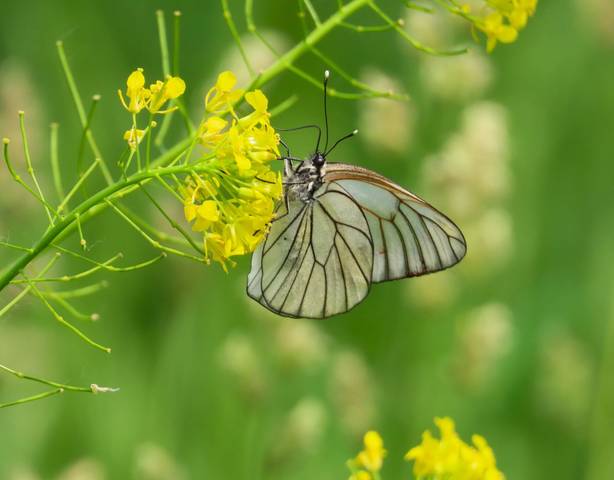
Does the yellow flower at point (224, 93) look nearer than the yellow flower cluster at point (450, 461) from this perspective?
Yes

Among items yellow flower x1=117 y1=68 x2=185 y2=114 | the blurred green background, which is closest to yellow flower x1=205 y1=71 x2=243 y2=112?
yellow flower x1=117 y1=68 x2=185 y2=114

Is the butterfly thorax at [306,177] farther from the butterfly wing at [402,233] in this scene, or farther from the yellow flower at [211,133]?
the yellow flower at [211,133]

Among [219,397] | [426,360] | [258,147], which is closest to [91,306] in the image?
[219,397]

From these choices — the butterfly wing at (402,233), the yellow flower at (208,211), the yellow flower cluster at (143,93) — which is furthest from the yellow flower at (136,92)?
the butterfly wing at (402,233)

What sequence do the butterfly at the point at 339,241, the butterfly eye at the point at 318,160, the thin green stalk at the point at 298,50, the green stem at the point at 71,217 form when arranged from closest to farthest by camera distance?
the green stem at the point at 71,217 → the thin green stalk at the point at 298,50 → the butterfly eye at the point at 318,160 → the butterfly at the point at 339,241

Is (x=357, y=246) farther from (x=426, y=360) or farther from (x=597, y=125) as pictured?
(x=597, y=125)

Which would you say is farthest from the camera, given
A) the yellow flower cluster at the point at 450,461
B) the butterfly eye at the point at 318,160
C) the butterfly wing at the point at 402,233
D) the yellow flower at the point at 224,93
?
the butterfly wing at the point at 402,233

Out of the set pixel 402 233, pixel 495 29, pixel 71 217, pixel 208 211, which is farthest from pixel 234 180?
pixel 402 233
